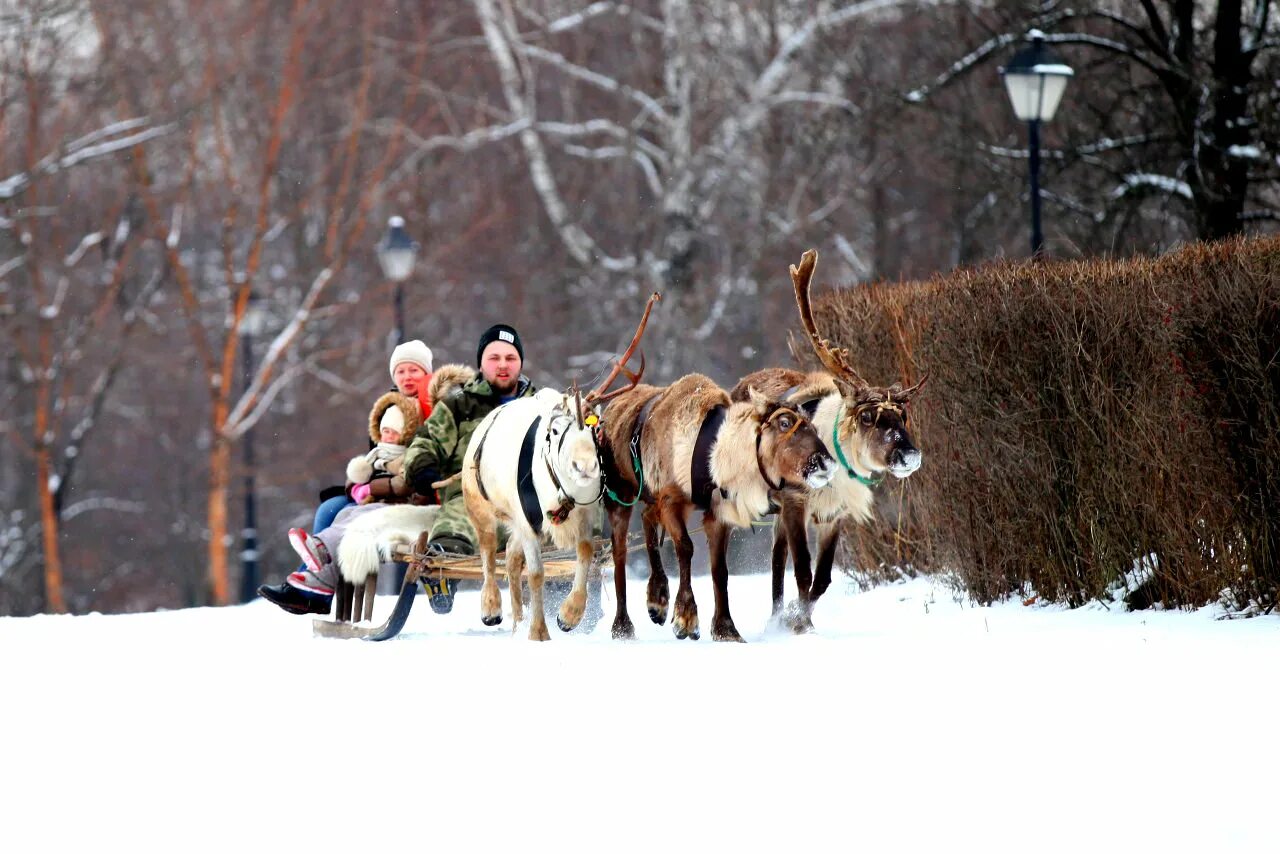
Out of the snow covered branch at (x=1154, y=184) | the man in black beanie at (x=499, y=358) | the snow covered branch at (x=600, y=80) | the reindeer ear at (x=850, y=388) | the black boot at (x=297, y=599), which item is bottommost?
the black boot at (x=297, y=599)

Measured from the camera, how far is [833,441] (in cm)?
931

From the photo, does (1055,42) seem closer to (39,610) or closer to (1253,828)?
(1253,828)

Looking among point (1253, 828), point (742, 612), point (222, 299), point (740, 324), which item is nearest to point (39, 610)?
point (222, 299)

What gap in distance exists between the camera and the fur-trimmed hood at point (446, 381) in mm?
10773

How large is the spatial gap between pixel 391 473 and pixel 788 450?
3.06m

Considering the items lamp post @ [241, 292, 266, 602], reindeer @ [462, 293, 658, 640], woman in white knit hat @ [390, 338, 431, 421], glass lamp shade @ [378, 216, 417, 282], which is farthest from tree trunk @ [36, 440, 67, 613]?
reindeer @ [462, 293, 658, 640]

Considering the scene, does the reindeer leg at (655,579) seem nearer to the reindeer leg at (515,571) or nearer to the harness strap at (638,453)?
the harness strap at (638,453)

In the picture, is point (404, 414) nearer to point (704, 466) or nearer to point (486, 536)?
point (486, 536)

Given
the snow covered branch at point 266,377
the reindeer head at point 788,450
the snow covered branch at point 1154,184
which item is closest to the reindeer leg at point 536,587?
the reindeer head at point 788,450

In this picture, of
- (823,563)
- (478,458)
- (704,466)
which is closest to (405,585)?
(478,458)

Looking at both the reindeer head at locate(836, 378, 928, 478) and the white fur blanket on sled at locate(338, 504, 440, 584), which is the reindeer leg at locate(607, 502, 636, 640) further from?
the white fur blanket on sled at locate(338, 504, 440, 584)

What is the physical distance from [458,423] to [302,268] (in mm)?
21855

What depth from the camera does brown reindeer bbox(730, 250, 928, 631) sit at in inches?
356

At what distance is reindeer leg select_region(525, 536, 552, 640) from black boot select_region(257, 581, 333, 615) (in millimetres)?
1782
